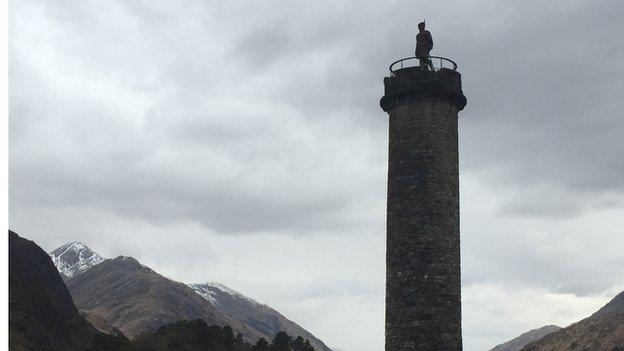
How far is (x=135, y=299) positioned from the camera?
132000 mm

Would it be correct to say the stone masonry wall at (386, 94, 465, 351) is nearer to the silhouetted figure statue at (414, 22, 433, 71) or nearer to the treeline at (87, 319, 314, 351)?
the silhouetted figure statue at (414, 22, 433, 71)

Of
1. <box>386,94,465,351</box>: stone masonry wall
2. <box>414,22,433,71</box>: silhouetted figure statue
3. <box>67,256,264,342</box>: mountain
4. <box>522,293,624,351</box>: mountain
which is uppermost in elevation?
<box>67,256,264,342</box>: mountain

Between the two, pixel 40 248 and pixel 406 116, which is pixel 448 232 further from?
pixel 40 248

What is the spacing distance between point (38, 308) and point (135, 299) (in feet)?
223

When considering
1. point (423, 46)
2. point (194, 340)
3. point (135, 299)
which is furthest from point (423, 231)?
point (135, 299)

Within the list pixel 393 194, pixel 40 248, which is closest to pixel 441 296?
pixel 393 194

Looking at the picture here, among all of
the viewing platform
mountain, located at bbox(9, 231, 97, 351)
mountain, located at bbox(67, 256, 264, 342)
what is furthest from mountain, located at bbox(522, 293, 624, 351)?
the viewing platform

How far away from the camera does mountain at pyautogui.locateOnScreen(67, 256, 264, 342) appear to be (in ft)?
395

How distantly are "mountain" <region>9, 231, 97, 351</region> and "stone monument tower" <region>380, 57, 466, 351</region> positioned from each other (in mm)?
33996

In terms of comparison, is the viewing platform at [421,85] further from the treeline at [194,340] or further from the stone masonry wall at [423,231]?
the treeline at [194,340]

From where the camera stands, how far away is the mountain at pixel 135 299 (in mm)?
120375

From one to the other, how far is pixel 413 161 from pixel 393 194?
4.15 ft

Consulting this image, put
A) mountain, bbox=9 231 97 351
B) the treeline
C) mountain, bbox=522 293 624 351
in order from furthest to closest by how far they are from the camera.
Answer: mountain, bbox=522 293 624 351 < mountain, bbox=9 231 97 351 < the treeline

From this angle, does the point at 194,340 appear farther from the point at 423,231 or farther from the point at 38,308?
the point at 423,231
